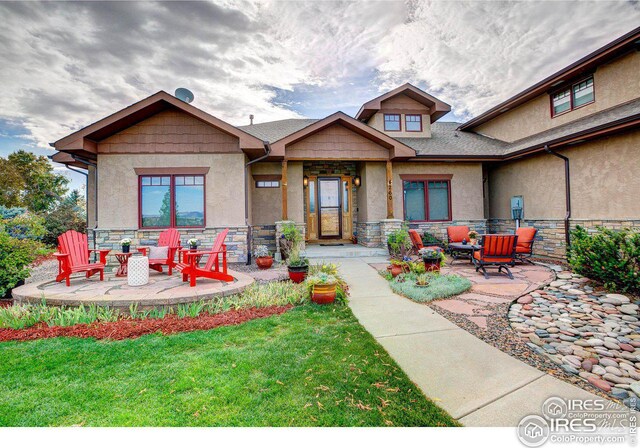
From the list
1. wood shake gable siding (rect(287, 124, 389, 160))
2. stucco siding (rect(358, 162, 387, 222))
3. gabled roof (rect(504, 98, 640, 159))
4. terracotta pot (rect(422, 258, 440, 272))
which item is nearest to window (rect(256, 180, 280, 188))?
wood shake gable siding (rect(287, 124, 389, 160))

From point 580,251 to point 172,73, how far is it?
11597 mm

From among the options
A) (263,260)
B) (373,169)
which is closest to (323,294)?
(263,260)

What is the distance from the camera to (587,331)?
146 inches

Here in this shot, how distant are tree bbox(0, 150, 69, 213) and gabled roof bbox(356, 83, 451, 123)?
18.9 meters

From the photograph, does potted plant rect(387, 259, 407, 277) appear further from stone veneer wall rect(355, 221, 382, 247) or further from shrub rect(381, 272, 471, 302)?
stone veneer wall rect(355, 221, 382, 247)

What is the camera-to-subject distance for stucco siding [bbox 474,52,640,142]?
26.8 feet

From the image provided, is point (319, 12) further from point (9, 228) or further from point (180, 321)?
point (9, 228)

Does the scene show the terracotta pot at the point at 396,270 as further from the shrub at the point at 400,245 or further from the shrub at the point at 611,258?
the shrub at the point at 611,258

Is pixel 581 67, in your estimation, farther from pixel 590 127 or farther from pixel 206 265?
pixel 206 265

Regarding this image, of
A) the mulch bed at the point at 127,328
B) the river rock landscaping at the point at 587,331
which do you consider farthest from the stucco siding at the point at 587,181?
the mulch bed at the point at 127,328

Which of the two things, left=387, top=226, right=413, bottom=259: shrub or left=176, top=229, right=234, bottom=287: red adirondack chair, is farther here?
left=387, top=226, right=413, bottom=259: shrub

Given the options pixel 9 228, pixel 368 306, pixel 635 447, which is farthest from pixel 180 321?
pixel 9 228

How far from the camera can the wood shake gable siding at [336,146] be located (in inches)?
382

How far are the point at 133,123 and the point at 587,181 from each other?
13235 millimetres
